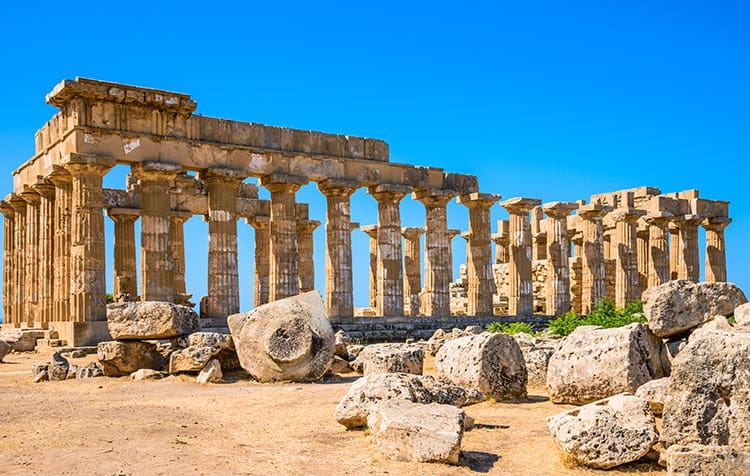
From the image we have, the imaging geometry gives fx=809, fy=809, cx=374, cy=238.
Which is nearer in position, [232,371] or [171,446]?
[171,446]

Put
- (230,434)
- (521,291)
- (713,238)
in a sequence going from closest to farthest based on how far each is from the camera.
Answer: (230,434) < (521,291) < (713,238)

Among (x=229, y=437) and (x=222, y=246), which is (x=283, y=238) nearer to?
(x=222, y=246)

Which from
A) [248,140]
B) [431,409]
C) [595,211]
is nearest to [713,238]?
[595,211]

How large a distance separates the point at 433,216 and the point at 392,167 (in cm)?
256

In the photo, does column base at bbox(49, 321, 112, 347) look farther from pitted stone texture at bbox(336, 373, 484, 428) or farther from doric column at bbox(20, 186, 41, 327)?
pitted stone texture at bbox(336, 373, 484, 428)

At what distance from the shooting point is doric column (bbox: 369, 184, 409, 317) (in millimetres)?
29328

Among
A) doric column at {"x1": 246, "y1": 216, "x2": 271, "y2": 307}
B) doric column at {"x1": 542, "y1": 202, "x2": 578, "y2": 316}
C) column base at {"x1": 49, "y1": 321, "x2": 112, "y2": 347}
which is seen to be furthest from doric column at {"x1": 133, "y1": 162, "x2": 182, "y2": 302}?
doric column at {"x1": 542, "y1": 202, "x2": 578, "y2": 316}

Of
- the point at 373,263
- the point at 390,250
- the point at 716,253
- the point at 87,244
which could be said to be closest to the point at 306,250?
the point at 373,263

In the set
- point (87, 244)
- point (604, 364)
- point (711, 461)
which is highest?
point (87, 244)

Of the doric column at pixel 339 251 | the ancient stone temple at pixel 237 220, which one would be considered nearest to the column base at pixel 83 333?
the ancient stone temple at pixel 237 220

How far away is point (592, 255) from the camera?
35406 millimetres

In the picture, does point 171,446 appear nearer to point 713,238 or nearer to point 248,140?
point 248,140

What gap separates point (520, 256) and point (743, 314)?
2254 cm

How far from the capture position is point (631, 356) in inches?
386
